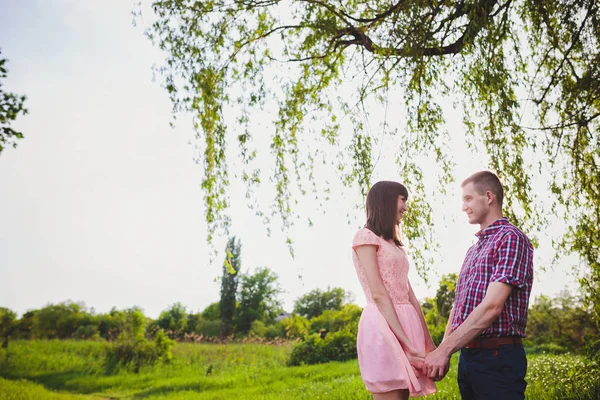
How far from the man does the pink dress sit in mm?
165

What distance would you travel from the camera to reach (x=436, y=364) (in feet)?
8.58

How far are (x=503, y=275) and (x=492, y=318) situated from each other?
242 mm

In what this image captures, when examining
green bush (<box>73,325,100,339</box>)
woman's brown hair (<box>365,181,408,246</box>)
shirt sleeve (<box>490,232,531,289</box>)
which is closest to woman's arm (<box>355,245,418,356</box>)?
woman's brown hair (<box>365,181,408,246</box>)

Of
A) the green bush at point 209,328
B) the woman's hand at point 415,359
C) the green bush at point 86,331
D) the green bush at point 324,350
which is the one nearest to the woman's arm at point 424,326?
the woman's hand at point 415,359

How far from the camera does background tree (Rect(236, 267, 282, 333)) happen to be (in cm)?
3641

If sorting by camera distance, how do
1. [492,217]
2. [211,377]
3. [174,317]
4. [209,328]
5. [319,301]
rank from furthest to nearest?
→ [319,301] → [174,317] → [209,328] → [211,377] → [492,217]

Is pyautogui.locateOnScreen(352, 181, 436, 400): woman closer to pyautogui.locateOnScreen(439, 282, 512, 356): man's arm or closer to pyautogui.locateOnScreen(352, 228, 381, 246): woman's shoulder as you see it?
pyautogui.locateOnScreen(352, 228, 381, 246): woman's shoulder

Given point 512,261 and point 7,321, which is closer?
point 512,261

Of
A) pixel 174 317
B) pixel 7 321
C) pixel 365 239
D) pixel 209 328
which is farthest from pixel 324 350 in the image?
pixel 174 317

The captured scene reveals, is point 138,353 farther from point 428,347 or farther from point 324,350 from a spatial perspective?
point 428,347

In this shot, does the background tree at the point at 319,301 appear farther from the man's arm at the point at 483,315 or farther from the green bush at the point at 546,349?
the man's arm at the point at 483,315

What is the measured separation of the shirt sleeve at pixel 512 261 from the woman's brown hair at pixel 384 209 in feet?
2.04

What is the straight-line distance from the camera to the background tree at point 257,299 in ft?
119

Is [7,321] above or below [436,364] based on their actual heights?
above
